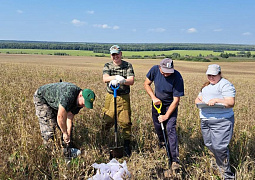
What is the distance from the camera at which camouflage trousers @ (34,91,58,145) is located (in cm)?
381

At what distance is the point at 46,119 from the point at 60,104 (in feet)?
2.29

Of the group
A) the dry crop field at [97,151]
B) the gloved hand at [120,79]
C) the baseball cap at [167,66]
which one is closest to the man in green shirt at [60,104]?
the dry crop field at [97,151]

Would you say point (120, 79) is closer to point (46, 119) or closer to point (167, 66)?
point (167, 66)

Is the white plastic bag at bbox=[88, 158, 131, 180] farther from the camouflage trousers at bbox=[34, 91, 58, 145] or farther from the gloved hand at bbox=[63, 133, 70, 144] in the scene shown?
the camouflage trousers at bbox=[34, 91, 58, 145]

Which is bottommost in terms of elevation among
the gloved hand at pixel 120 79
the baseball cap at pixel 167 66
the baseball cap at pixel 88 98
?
the baseball cap at pixel 88 98

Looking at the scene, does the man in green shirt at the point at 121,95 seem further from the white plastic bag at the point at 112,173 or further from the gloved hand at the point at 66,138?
the white plastic bag at the point at 112,173

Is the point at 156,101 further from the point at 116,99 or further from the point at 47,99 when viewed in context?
the point at 47,99

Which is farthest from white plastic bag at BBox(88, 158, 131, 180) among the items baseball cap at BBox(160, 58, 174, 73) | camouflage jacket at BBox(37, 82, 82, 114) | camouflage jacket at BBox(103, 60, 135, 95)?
baseball cap at BBox(160, 58, 174, 73)

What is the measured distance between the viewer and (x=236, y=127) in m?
5.10

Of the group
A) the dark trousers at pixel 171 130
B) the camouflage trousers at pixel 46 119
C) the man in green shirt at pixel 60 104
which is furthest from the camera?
the dark trousers at pixel 171 130

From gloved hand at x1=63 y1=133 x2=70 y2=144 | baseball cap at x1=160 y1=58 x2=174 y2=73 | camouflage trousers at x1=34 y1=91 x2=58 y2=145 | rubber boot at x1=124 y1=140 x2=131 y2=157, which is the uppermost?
baseball cap at x1=160 y1=58 x2=174 y2=73

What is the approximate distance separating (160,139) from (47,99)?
2.36 m

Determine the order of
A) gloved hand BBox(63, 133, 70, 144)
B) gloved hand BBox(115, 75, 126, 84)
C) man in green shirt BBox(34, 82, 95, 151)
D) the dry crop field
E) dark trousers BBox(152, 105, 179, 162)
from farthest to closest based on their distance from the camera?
1. gloved hand BBox(115, 75, 126, 84)
2. dark trousers BBox(152, 105, 179, 162)
3. gloved hand BBox(63, 133, 70, 144)
4. man in green shirt BBox(34, 82, 95, 151)
5. the dry crop field

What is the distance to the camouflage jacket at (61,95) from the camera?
3.40m
